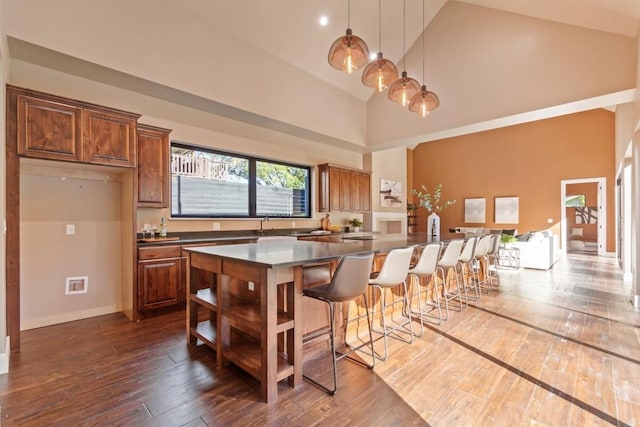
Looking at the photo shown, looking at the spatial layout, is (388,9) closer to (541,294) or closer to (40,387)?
(541,294)

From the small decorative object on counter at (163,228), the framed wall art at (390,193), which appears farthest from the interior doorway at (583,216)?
the small decorative object on counter at (163,228)

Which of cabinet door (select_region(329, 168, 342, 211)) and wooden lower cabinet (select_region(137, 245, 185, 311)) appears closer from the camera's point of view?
wooden lower cabinet (select_region(137, 245, 185, 311))

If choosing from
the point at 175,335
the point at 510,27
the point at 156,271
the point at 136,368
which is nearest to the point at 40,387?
the point at 136,368

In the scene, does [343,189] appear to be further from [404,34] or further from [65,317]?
[65,317]

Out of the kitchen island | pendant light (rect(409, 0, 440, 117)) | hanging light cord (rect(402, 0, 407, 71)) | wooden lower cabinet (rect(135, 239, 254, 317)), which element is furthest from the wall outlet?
hanging light cord (rect(402, 0, 407, 71))

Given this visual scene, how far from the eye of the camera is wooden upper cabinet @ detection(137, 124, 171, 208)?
346 cm

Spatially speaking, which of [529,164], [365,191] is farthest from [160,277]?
[529,164]

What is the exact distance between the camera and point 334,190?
604 cm

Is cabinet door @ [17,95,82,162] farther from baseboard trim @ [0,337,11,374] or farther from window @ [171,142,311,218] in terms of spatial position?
baseboard trim @ [0,337,11,374]

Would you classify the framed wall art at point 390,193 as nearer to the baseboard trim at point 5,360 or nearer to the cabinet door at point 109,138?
the cabinet door at point 109,138

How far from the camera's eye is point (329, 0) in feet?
14.5

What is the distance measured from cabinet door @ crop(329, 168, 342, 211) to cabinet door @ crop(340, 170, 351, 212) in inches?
3.6

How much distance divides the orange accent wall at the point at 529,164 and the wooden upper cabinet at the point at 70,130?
34.5 ft

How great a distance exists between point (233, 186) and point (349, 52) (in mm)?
3012
